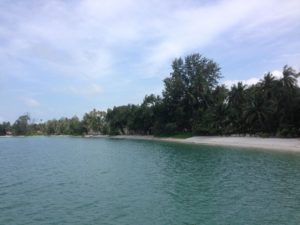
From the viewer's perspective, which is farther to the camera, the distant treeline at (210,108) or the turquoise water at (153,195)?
the distant treeline at (210,108)

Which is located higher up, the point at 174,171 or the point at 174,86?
the point at 174,86

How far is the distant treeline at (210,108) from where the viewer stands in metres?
68.8

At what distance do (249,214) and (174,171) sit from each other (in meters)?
17.5

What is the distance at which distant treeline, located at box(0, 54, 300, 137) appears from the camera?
68.8 meters

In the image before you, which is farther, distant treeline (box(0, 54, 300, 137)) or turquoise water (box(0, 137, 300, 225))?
distant treeline (box(0, 54, 300, 137))

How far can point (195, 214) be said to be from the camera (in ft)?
61.1

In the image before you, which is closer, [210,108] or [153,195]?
[153,195]

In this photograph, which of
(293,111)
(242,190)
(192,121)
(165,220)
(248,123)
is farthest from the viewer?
(192,121)

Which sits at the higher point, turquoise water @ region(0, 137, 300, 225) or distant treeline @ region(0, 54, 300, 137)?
distant treeline @ region(0, 54, 300, 137)

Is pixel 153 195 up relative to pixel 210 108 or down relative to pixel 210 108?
down

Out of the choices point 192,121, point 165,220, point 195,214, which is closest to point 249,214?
point 195,214

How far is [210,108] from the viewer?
93.7 m

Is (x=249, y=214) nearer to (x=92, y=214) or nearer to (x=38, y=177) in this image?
(x=92, y=214)

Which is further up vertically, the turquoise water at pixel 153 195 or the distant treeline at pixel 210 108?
the distant treeline at pixel 210 108
